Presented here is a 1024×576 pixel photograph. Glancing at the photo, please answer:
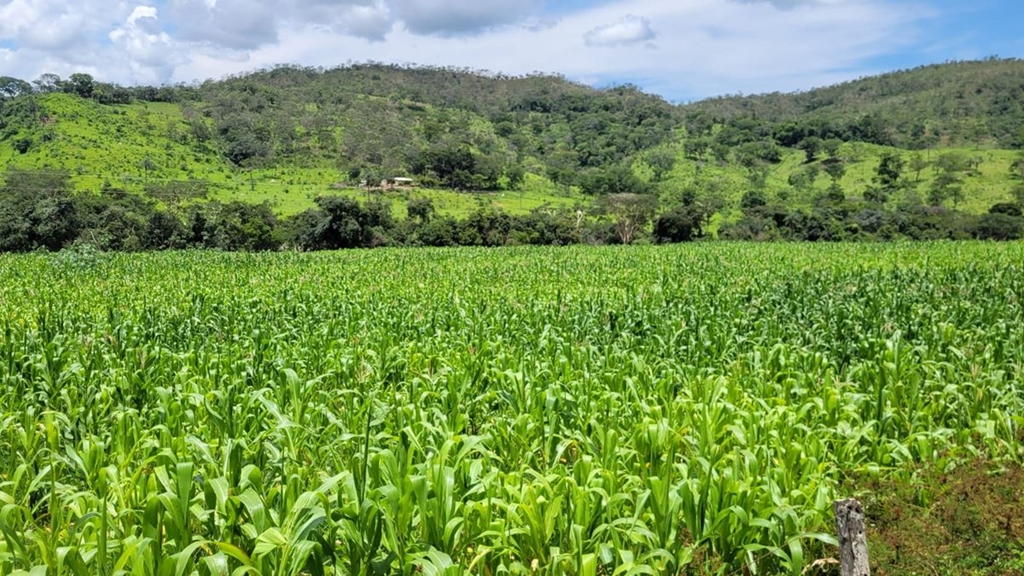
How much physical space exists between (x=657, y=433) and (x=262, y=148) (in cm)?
9738

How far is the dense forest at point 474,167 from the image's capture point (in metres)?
47.7

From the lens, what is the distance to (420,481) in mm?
3316

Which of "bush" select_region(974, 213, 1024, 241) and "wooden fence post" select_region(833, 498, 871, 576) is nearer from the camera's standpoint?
"wooden fence post" select_region(833, 498, 871, 576)

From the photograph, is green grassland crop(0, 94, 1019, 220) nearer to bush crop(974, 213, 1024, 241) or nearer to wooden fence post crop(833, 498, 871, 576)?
bush crop(974, 213, 1024, 241)

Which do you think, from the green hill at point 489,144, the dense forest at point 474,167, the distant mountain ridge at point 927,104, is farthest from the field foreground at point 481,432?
the distant mountain ridge at point 927,104

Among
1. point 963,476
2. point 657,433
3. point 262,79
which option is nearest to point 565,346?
point 657,433

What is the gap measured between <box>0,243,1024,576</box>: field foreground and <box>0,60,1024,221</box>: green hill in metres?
58.0

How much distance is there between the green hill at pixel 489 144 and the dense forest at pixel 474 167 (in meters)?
0.47

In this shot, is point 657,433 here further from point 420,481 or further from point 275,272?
point 275,272

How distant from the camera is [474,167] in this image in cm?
8888

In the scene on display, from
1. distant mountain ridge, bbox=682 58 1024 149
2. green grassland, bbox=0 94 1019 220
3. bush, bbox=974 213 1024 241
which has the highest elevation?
distant mountain ridge, bbox=682 58 1024 149

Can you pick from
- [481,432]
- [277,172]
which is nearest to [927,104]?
[277,172]

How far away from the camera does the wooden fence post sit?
9.99 feet

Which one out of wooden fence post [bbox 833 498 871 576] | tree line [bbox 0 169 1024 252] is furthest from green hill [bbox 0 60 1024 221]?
wooden fence post [bbox 833 498 871 576]
